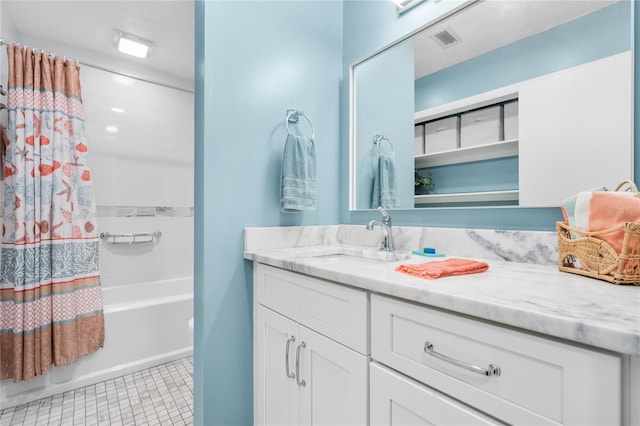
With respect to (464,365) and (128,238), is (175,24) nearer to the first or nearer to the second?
(128,238)

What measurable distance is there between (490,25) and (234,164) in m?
1.16

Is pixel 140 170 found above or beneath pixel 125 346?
above

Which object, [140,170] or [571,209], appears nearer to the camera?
[571,209]

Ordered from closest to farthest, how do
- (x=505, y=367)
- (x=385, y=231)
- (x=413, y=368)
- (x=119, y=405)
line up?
(x=505, y=367) < (x=413, y=368) < (x=385, y=231) < (x=119, y=405)

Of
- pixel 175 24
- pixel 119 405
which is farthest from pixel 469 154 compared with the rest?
pixel 119 405

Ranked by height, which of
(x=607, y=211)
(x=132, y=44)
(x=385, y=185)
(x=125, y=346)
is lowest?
(x=125, y=346)

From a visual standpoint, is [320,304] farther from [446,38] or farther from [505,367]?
[446,38]

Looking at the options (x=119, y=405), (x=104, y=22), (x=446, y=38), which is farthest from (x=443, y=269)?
(x=104, y=22)

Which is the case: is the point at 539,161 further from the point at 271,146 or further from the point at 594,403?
the point at 271,146

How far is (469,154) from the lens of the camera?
1.23 metres

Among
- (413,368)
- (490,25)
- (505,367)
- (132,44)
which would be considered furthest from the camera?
(132,44)

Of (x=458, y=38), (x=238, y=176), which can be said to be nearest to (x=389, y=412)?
(x=238, y=176)

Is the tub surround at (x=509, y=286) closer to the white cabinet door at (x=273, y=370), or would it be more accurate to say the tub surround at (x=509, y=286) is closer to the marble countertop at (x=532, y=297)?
the marble countertop at (x=532, y=297)

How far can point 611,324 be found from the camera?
0.45m
